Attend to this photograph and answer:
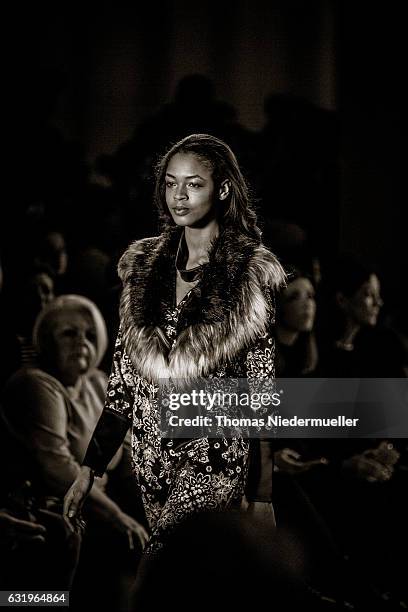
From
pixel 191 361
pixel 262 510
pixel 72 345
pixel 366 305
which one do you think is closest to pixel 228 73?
pixel 366 305

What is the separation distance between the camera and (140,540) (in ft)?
9.09

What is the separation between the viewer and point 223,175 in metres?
2.14

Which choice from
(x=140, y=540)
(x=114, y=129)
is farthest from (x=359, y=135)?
(x=140, y=540)

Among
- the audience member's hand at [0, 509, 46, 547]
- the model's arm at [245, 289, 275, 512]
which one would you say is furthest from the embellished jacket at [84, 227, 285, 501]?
the audience member's hand at [0, 509, 46, 547]

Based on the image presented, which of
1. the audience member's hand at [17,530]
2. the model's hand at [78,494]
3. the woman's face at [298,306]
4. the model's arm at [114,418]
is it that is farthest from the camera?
the woman's face at [298,306]

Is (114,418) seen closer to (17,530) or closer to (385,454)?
(17,530)

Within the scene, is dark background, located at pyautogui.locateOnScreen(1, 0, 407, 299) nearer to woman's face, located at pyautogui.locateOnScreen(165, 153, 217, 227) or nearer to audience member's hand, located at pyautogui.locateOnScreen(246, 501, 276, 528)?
woman's face, located at pyautogui.locateOnScreen(165, 153, 217, 227)

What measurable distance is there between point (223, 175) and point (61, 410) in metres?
1.06

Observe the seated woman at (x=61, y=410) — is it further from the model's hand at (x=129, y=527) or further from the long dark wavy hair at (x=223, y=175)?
the long dark wavy hair at (x=223, y=175)

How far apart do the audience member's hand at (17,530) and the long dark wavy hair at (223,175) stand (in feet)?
3.76

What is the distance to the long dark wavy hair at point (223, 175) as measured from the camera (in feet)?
7.00

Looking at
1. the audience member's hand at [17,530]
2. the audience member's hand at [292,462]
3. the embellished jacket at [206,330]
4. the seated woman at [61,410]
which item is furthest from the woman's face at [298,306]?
the audience member's hand at [17,530]

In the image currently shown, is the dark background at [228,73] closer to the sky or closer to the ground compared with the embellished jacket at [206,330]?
closer to the sky

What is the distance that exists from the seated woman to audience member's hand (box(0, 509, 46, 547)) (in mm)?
75
